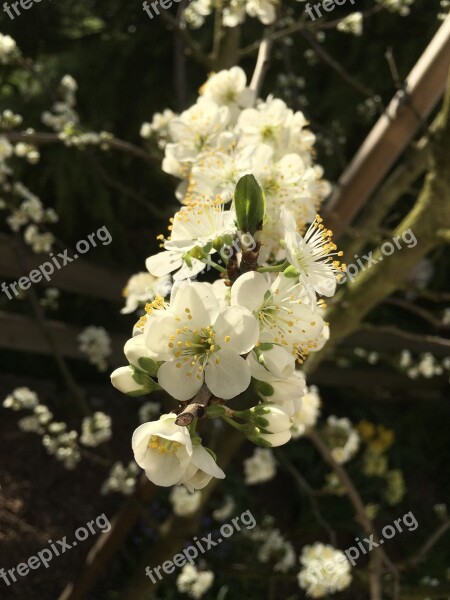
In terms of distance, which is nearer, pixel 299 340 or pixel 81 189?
pixel 299 340

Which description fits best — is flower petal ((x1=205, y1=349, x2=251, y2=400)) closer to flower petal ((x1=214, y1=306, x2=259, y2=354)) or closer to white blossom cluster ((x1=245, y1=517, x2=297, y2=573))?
flower petal ((x1=214, y1=306, x2=259, y2=354))

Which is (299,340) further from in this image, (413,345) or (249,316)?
(413,345)

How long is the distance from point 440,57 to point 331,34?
74.6 inches

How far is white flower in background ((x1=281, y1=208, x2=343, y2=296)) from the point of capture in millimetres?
818

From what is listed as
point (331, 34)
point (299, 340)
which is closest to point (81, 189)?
point (331, 34)

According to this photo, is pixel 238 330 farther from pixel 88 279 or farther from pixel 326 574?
pixel 88 279

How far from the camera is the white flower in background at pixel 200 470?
0.75m

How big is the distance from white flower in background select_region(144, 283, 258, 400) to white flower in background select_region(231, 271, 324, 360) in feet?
0.17

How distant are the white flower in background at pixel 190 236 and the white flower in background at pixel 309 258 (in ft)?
0.28

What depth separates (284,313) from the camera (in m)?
0.85

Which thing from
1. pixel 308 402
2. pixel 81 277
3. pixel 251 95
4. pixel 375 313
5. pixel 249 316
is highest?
pixel 81 277

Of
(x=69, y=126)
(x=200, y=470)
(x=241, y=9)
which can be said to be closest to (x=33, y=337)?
(x=69, y=126)

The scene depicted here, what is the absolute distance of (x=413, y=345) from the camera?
13.8 ft

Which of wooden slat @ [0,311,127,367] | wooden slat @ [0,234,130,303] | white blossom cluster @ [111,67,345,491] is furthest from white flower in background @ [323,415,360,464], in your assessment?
→ white blossom cluster @ [111,67,345,491]
